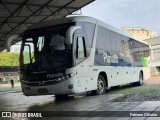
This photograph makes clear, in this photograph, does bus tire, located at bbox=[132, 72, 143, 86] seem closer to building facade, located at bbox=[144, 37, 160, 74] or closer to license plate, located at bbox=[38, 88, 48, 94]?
license plate, located at bbox=[38, 88, 48, 94]

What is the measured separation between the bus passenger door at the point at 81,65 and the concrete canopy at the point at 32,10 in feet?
22.0

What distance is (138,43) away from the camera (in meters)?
21.4

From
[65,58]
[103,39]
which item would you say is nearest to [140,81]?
[103,39]

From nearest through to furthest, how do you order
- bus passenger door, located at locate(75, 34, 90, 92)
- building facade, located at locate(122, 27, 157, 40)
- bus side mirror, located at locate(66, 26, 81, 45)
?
bus side mirror, located at locate(66, 26, 81, 45) < bus passenger door, located at locate(75, 34, 90, 92) < building facade, located at locate(122, 27, 157, 40)

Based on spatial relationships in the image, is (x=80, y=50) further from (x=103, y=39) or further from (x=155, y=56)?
(x=155, y=56)

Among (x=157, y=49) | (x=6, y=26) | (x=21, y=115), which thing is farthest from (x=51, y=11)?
(x=157, y=49)

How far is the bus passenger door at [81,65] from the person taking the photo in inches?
468

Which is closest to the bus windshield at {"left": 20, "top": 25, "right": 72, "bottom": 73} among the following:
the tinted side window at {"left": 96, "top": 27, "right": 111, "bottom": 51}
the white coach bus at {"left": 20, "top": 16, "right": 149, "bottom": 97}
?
the white coach bus at {"left": 20, "top": 16, "right": 149, "bottom": 97}

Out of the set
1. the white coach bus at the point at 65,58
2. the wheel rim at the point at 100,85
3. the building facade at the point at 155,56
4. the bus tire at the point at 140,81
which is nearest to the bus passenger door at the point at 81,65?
the white coach bus at the point at 65,58

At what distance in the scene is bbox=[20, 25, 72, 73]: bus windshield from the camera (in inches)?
455

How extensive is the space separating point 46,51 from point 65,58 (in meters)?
0.81

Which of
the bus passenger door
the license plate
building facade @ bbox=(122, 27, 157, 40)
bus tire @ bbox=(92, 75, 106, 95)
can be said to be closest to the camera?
the license plate

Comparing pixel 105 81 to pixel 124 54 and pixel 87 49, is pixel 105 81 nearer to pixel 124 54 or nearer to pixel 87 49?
pixel 87 49

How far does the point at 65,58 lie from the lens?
37.9 ft
